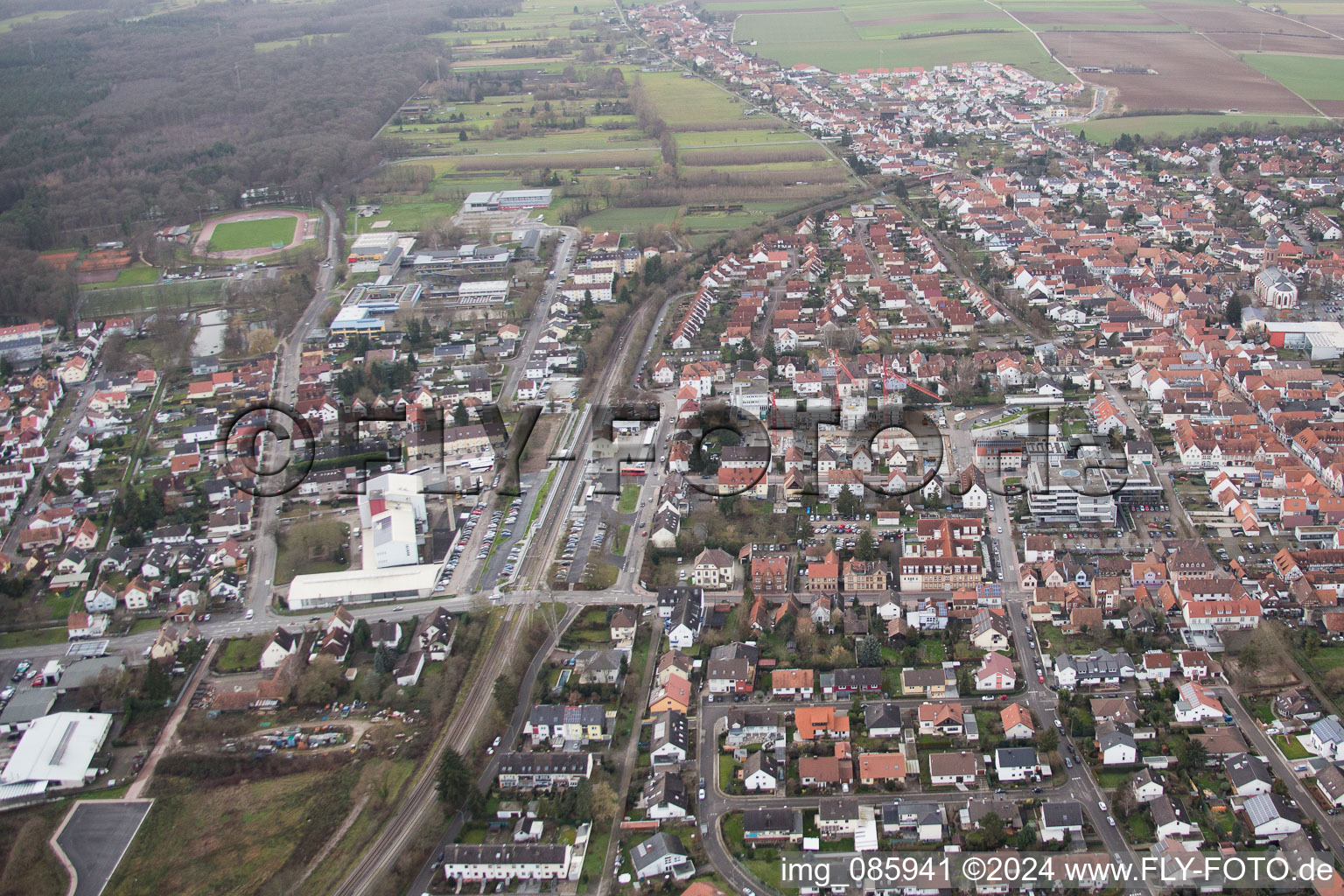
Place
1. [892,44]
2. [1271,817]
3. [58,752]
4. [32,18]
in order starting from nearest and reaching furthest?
[1271,817]
[58,752]
[892,44]
[32,18]

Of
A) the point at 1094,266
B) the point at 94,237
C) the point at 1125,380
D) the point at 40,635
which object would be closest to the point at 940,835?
the point at 40,635

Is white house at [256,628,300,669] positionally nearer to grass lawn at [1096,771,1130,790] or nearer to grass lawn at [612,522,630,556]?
grass lawn at [612,522,630,556]

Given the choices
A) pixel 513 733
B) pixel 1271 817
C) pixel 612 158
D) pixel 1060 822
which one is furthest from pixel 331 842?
pixel 612 158

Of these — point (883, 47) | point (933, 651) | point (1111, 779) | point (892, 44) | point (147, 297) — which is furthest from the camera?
point (892, 44)

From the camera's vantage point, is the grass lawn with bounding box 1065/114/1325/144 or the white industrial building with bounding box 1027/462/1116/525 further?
the grass lawn with bounding box 1065/114/1325/144

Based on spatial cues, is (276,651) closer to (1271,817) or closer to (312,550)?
(312,550)

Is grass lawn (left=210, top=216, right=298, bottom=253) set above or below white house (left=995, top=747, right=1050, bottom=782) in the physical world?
below

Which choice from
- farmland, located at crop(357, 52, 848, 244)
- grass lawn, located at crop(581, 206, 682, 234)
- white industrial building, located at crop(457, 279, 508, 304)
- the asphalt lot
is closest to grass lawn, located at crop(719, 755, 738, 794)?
the asphalt lot
